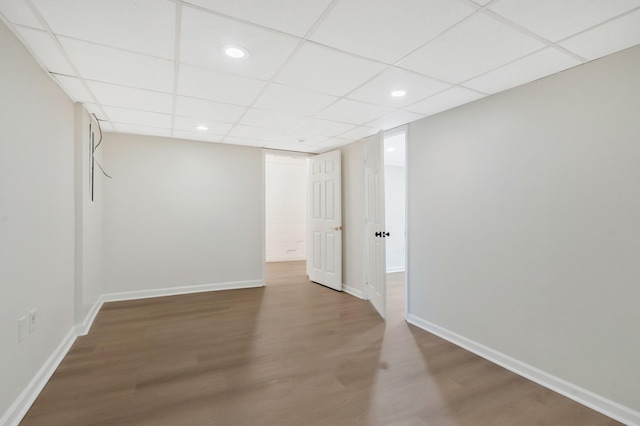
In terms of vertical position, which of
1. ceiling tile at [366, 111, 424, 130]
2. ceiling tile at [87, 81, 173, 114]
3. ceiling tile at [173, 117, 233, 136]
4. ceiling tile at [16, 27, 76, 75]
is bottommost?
ceiling tile at [366, 111, 424, 130]

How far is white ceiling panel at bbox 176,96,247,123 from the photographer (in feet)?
9.38

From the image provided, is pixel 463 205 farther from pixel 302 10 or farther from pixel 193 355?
pixel 193 355

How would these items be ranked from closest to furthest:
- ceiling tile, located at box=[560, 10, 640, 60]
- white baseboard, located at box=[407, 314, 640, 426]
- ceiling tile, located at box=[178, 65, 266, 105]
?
ceiling tile, located at box=[560, 10, 640, 60], white baseboard, located at box=[407, 314, 640, 426], ceiling tile, located at box=[178, 65, 266, 105]

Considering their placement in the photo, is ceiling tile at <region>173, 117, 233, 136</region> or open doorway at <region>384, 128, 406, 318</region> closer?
ceiling tile at <region>173, 117, 233, 136</region>

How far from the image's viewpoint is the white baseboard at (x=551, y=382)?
6.12ft

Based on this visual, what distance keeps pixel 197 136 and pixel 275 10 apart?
3.15 metres

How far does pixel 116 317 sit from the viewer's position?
11.6 ft

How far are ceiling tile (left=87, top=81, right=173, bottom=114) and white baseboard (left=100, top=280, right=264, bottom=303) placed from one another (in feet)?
8.69

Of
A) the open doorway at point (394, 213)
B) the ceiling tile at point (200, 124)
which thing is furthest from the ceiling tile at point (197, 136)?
the open doorway at point (394, 213)

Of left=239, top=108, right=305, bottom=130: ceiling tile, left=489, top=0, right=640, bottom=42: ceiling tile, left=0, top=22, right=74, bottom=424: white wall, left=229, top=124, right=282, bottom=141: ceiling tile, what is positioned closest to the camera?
left=489, top=0, right=640, bottom=42: ceiling tile

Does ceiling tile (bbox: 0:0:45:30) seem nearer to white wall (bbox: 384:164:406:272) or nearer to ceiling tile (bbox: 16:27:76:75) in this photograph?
ceiling tile (bbox: 16:27:76:75)

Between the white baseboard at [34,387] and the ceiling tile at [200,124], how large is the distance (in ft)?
7.98

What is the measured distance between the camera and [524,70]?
84.8 inches

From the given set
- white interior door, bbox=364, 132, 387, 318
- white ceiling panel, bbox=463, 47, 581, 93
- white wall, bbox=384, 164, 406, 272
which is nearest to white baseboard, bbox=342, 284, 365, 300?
white interior door, bbox=364, 132, 387, 318
